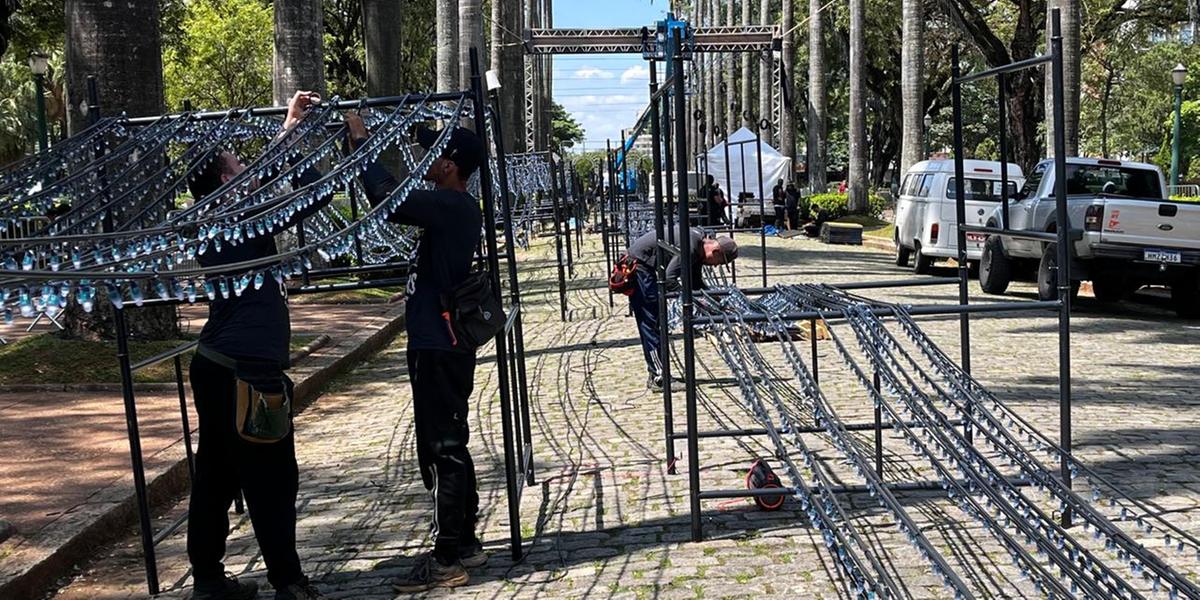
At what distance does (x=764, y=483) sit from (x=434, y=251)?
225 cm

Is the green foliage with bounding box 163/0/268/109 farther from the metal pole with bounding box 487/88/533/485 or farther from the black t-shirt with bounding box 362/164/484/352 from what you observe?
the black t-shirt with bounding box 362/164/484/352

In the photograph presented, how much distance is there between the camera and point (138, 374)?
35.5ft

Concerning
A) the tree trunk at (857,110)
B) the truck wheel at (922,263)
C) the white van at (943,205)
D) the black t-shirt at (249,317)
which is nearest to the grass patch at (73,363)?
the black t-shirt at (249,317)

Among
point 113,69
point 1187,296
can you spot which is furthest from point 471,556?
point 1187,296

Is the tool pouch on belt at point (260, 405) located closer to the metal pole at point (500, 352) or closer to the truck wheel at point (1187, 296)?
the metal pole at point (500, 352)

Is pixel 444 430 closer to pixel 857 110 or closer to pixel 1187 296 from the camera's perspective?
pixel 1187 296

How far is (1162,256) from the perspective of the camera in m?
14.5

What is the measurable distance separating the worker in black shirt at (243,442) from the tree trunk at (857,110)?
30.7 m

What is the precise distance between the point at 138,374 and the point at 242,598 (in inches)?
236

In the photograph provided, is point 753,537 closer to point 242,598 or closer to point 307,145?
point 242,598

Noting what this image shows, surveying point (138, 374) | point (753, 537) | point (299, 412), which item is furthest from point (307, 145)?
point (138, 374)

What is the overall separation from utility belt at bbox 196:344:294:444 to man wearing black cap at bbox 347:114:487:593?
65 cm

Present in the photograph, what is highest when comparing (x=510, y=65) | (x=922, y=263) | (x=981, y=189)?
(x=510, y=65)

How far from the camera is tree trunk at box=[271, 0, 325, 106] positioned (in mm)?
15742
